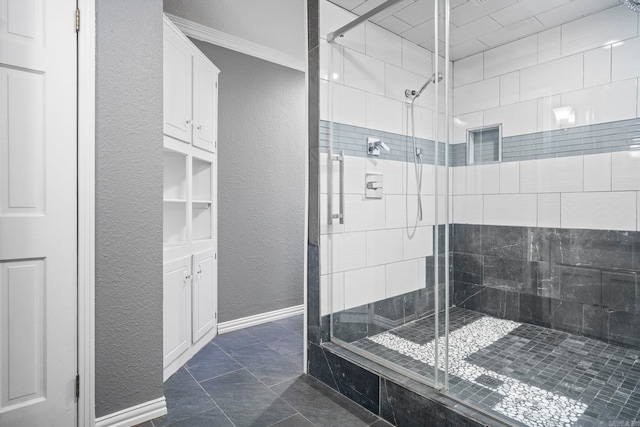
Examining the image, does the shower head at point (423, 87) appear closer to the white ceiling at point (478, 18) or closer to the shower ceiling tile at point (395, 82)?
the shower ceiling tile at point (395, 82)

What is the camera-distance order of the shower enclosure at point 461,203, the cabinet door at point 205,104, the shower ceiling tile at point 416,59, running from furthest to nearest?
the cabinet door at point 205,104 → the shower ceiling tile at point 416,59 → the shower enclosure at point 461,203

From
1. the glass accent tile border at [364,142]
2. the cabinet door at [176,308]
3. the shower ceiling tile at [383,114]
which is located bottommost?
the cabinet door at [176,308]

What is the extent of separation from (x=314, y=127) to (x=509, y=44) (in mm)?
1753

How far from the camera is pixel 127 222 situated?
1.62m

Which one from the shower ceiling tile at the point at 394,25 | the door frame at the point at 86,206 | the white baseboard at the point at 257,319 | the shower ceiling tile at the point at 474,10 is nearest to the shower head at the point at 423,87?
the shower ceiling tile at the point at 394,25

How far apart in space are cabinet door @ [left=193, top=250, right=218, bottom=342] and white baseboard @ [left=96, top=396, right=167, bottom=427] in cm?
70

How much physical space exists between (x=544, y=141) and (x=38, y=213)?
3.13m

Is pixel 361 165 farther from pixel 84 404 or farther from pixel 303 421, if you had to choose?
pixel 84 404

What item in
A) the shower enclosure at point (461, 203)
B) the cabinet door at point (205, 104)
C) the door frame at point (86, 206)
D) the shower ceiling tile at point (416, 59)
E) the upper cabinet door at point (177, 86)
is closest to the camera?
the door frame at point (86, 206)

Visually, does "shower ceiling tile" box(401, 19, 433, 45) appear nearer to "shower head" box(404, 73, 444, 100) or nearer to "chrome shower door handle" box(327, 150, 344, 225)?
"shower head" box(404, 73, 444, 100)

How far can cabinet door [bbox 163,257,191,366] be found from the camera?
81.4 inches

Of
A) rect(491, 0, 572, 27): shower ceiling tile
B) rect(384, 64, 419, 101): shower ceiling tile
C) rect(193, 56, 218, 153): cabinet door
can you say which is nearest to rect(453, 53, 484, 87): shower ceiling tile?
rect(491, 0, 572, 27): shower ceiling tile

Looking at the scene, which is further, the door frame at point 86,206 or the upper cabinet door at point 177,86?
the upper cabinet door at point 177,86

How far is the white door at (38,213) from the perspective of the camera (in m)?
1.38
